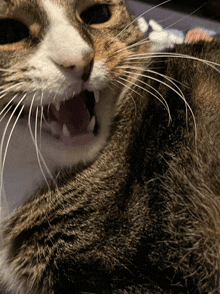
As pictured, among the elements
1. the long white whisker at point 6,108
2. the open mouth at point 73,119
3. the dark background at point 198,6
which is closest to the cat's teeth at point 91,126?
the open mouth at point 73,119

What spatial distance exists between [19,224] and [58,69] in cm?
31

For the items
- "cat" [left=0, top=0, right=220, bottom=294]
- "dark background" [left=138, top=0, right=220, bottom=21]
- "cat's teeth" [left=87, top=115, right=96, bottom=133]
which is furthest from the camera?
"dark background" [left=138, top=0, right=220, bottom=21]

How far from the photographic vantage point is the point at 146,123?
521 mm

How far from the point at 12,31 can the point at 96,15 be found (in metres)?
0.19

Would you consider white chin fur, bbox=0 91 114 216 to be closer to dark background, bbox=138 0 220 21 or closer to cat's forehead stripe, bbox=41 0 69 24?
cat's forehead stripe, bbox=41 0 69 24

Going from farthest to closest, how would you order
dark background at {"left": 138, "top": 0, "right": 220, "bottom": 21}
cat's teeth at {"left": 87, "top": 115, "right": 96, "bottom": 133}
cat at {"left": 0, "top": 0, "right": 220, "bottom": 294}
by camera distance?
dark background at {"left": 138, "top": 0, "right": 220, "bottom": 21}, cat's teeth at {"left": 87, "top": 115, "right": 96, "bottom": 133}, cat at {"left": 0, "top": 0, "right": 220, "bottom": 294}

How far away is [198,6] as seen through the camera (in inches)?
36.1

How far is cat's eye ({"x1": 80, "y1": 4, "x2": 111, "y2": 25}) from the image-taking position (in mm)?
579

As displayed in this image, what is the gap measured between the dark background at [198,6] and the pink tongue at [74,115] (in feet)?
1.80

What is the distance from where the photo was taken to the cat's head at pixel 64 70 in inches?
17.8

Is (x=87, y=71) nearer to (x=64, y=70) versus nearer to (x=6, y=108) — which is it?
(x=64, y=70)

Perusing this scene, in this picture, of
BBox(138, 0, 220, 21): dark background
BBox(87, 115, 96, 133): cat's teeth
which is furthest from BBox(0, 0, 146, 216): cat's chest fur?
BBox(138, 0, 220, 21): dark background

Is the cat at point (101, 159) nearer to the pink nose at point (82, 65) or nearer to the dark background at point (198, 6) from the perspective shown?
the pink nose at point (82, 65)

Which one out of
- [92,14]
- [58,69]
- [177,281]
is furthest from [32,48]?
[177,281]
